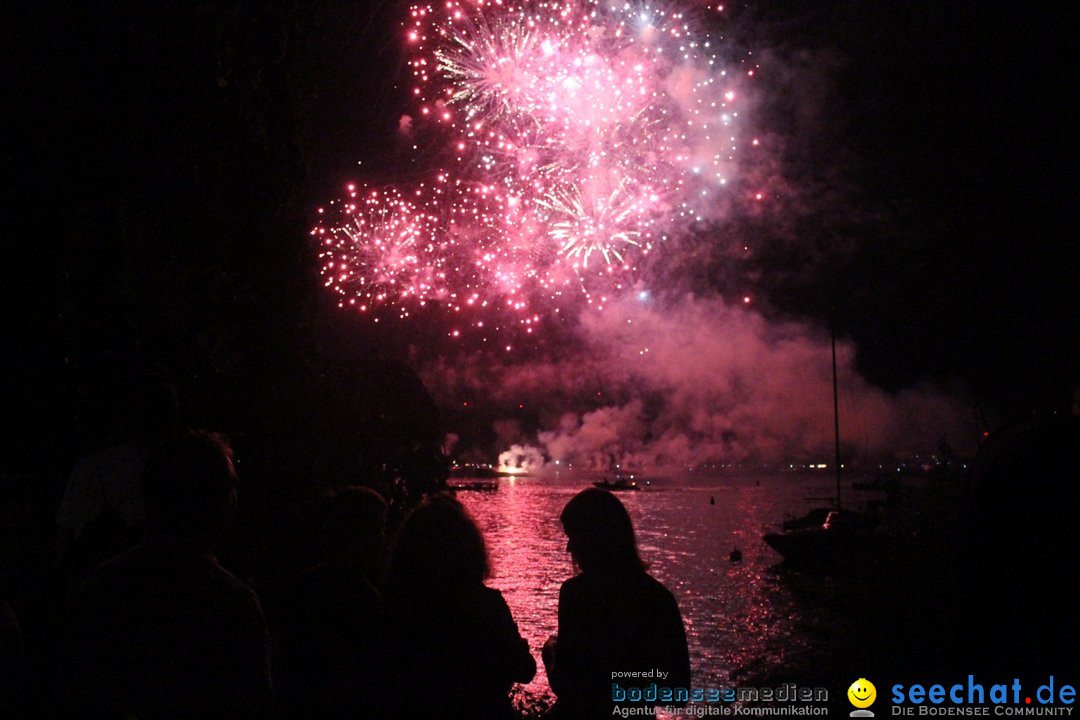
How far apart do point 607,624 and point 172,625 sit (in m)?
2.04

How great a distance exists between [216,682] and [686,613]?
3086cm

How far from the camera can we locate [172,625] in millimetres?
2648

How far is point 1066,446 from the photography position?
7.59 ft

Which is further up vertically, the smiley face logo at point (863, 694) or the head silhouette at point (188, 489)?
the head silhouette at point (188, 489)

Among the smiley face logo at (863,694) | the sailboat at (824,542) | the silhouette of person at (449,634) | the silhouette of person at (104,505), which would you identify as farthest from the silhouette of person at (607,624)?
the sailboat at (824,542)

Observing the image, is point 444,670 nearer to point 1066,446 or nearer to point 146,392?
point 1066,446

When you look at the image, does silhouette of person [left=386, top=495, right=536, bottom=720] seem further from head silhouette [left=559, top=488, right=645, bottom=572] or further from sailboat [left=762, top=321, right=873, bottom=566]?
sailboat [left=762, top=321, right=873, bottom=566]

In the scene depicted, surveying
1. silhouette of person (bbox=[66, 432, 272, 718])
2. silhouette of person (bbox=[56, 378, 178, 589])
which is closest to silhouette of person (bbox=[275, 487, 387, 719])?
silhouette of person (bbox=[66, 432, 272, 718])

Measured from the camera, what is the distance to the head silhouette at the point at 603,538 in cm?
391

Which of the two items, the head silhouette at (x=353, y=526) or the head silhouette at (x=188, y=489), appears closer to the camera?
the head silhouette at (x=188, y=489)

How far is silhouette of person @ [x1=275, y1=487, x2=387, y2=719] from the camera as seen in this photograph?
350 cm

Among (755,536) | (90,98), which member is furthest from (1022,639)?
(755,536)

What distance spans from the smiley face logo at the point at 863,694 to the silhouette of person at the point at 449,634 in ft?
4.99

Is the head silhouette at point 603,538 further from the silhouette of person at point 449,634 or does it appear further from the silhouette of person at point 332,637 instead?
the silhouette of person at point 332,637
